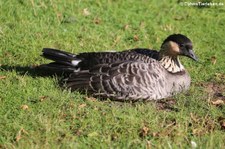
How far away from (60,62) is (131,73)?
126cm

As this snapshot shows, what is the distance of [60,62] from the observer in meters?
7.38

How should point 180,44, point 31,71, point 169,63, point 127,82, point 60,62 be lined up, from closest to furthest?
point 127,82 → point 180,44 → point 169,63 → point 60,62 → point 31,71

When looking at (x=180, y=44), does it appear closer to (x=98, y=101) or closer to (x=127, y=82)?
(x=127, y=82)

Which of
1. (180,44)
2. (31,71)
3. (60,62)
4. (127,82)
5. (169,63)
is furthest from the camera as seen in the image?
(31,71)

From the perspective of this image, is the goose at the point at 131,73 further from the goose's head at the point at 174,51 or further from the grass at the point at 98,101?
the grass at the point at 98,101

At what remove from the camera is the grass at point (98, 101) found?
5703 millimetres

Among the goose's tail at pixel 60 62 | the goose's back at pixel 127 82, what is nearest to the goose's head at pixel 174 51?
the goose's back at pixel 127 82

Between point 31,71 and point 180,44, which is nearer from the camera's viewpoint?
point 180,44

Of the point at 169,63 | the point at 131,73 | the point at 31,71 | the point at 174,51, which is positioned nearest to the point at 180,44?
the point at 174,51

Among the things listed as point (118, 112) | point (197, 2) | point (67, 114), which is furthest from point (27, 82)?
point (197, 2)

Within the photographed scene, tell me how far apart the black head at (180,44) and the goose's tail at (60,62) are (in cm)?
143

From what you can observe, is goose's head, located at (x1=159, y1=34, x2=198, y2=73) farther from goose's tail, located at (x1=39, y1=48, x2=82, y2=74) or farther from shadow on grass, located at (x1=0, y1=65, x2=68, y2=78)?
shadow on grass, located at (x1=0, y1=65, x2=68, y2=78)

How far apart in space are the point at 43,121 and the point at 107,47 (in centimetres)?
324

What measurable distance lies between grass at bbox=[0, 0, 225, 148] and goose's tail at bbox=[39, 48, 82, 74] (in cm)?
19
